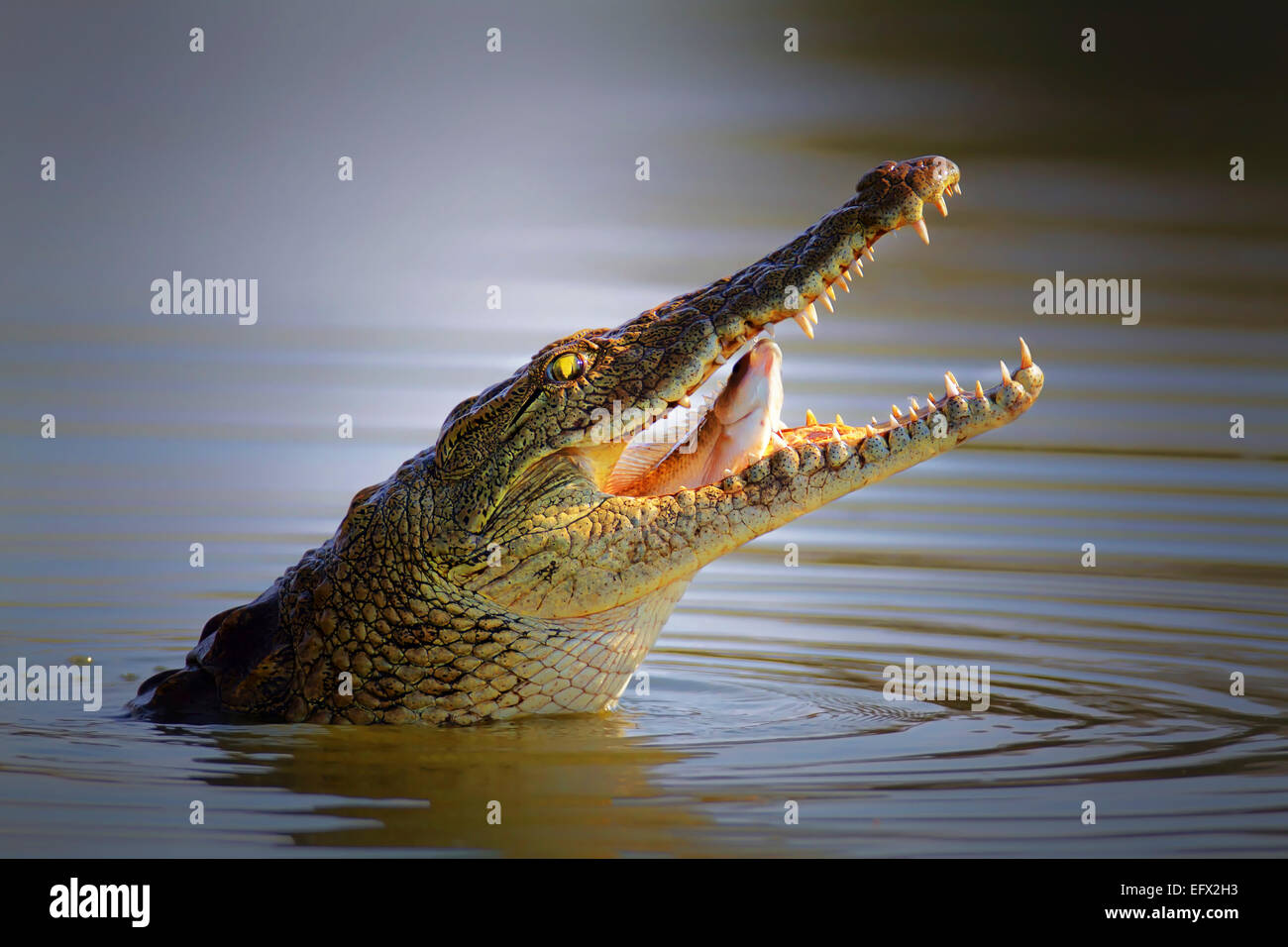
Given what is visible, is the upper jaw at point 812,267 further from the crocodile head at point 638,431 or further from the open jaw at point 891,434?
the open jaw at point 891,434

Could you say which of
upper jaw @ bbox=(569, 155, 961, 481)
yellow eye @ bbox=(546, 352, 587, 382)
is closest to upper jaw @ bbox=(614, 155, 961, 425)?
upper jaw @ bbox=(569, 155, 961, 481)

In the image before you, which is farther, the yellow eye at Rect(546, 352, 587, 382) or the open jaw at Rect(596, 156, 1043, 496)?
the yellow eye at Rect(546, 352, 587, 382)

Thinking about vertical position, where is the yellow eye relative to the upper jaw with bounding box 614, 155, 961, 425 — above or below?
below

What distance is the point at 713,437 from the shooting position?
631 cm

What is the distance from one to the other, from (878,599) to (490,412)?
3.81m

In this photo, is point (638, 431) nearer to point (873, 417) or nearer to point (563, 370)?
point (563, 370)

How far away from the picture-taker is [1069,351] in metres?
16.5

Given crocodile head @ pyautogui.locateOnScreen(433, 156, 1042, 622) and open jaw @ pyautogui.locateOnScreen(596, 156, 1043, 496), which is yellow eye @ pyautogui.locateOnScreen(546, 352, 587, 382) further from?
open jaw @ pyautogui.locateOnScreen(596, 156, 1043, 496)

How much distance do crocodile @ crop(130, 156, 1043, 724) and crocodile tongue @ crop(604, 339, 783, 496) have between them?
0.06 m

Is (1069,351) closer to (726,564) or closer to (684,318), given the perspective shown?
(726,564)

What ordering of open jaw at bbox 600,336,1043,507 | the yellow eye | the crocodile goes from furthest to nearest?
the yellow eye → the crocodile → open jaw at bbox 600,336,1043,507

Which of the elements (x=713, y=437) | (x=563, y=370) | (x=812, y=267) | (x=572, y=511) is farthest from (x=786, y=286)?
(x=572, y=511)

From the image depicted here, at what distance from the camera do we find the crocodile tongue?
616cm

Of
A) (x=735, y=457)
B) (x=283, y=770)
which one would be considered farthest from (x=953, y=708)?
(x=283, y=770)
